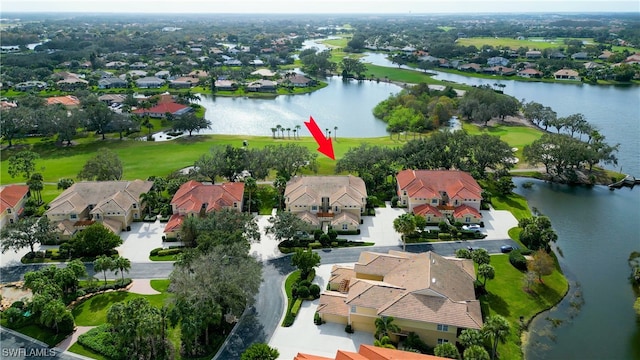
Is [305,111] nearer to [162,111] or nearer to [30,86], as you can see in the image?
[162,111]

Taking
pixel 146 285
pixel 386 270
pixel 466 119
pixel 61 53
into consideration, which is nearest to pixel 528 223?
pixel 386 270

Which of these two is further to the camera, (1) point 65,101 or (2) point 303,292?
(1) point 65,101

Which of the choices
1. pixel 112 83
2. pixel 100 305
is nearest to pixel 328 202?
pixel 100 305

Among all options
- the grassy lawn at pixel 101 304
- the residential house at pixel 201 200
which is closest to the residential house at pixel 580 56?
the residential house at pixel 201 200

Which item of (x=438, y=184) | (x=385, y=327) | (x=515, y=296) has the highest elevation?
(x=438, y=184)

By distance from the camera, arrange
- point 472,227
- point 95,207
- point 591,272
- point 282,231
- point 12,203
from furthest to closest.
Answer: point 12,203, point 95,207, point 472,227, point 282,231, point 591,272

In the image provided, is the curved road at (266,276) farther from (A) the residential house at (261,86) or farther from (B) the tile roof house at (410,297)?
(A) the residential house at (261,86)

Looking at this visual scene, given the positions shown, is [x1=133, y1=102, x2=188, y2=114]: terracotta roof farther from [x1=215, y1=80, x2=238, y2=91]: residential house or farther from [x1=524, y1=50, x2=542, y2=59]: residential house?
[x1=524, y1=50, x2=542, y2=59]: residential house
